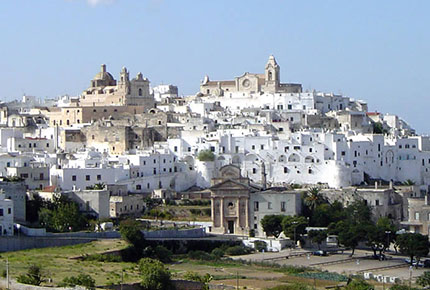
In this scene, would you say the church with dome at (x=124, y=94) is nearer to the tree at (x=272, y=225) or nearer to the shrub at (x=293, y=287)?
the tree at (x=272, y=225)

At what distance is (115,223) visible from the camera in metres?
63.4

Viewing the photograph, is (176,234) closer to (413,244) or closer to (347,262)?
(347,262)

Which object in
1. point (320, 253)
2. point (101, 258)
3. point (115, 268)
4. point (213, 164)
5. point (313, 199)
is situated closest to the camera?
point (115, 268)

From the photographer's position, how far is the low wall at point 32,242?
5647 centimetres

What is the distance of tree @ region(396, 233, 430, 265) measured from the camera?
59.7 metres

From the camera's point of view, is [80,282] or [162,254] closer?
[80,282]

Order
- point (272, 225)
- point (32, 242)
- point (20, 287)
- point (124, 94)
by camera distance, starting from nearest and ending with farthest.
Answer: point (20, 287)
point (32, 242)
point (272, 225)
point (124, 94)

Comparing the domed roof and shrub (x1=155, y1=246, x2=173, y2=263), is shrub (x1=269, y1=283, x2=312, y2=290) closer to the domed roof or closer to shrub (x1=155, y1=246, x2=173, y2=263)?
shrub (x1=155, y1=246, x2=173, y2=263)

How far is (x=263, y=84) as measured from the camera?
298 ft

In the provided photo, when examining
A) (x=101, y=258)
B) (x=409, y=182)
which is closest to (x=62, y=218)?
(x=101, y=258)

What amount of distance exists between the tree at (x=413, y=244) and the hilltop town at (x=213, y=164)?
1020mm

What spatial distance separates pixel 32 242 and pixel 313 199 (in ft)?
59.2

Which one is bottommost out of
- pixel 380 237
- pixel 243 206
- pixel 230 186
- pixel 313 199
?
pixel 380 237

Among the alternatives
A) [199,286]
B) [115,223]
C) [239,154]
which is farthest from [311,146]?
[199,286]
